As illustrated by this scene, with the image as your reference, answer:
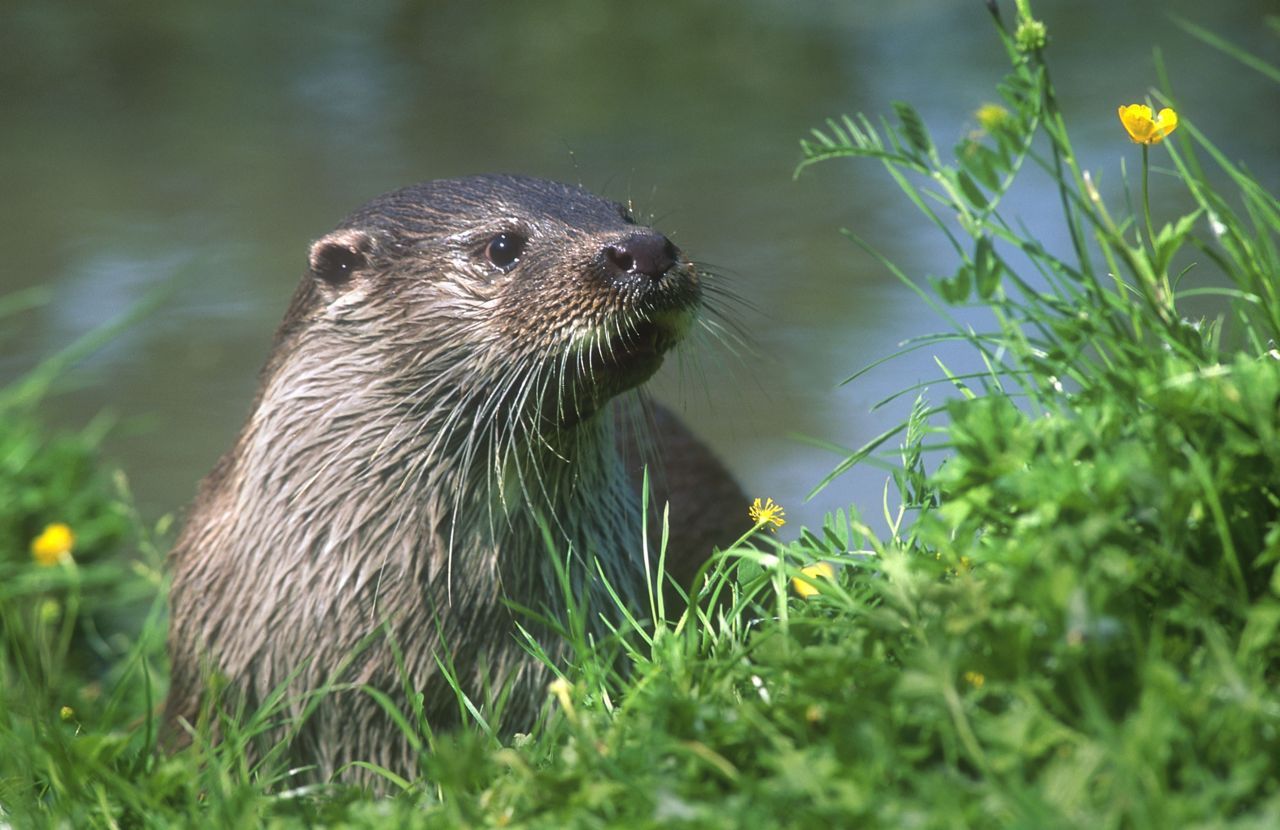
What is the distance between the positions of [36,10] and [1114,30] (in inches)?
261

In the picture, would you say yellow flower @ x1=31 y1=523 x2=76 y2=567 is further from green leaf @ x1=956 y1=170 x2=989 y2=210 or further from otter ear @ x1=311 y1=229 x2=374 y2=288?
green leaf @ x1=956 y1=170 x2=989 y2=210

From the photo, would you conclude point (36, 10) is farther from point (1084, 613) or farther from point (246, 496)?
point (1084, 613)

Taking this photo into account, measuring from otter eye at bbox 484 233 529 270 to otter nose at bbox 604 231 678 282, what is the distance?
26 cm

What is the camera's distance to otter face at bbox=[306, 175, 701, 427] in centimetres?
253

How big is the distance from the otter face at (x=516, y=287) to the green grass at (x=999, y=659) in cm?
56

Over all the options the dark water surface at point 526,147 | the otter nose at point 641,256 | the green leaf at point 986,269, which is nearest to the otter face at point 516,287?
the otter nose at point 641,256

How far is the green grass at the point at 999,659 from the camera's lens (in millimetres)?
1302

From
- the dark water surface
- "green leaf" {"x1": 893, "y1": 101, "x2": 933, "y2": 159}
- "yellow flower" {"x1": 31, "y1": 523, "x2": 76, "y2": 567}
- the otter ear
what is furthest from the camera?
the dark water surface

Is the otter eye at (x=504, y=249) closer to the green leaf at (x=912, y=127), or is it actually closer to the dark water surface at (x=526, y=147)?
the green leaf at (x=912, y=127)

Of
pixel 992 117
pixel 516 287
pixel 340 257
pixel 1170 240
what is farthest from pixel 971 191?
pixel 340 257

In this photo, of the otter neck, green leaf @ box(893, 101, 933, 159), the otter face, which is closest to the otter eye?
the otter face

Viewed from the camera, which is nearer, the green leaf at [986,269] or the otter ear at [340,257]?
the green leaf at [986,269]

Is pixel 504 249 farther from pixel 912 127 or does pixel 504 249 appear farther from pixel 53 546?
pixel 53 546

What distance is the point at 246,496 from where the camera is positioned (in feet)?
9.23
